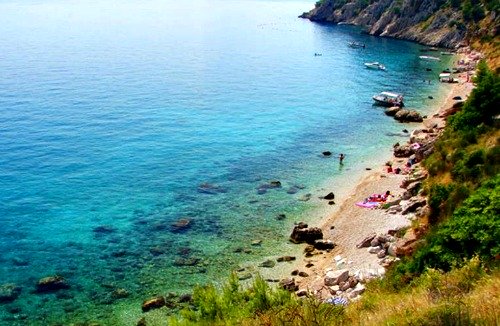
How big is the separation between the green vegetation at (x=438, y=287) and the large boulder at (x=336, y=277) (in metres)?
7.67

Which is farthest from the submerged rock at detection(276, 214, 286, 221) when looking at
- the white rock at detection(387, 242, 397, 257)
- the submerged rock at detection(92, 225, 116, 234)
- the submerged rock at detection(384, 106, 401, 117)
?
the submerged rock at detection(384, 106, 401, 117)

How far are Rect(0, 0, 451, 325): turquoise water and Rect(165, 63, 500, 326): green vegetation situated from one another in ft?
33.0

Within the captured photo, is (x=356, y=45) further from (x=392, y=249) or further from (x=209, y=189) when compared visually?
(x=392, y=249)

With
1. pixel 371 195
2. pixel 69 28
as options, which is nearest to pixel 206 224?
pixel 371 195

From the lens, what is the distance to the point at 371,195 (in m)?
53.0

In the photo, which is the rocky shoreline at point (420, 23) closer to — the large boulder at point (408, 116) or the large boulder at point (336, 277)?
the large boulder at point (408, 116)

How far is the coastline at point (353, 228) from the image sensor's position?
38.2 m

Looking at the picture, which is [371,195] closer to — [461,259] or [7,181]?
[461,259]

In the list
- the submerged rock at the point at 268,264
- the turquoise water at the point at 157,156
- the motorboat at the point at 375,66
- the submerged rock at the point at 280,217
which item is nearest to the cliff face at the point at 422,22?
the turquoise water at the point at 157,156

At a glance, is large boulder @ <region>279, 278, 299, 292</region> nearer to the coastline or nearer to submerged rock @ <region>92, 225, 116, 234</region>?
the coastline

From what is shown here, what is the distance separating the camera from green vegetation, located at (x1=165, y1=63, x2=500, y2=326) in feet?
51.0

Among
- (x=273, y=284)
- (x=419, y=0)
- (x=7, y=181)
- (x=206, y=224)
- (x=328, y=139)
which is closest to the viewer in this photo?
(x=273, y=284)

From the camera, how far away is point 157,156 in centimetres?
6700

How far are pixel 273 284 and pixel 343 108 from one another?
59765mm
